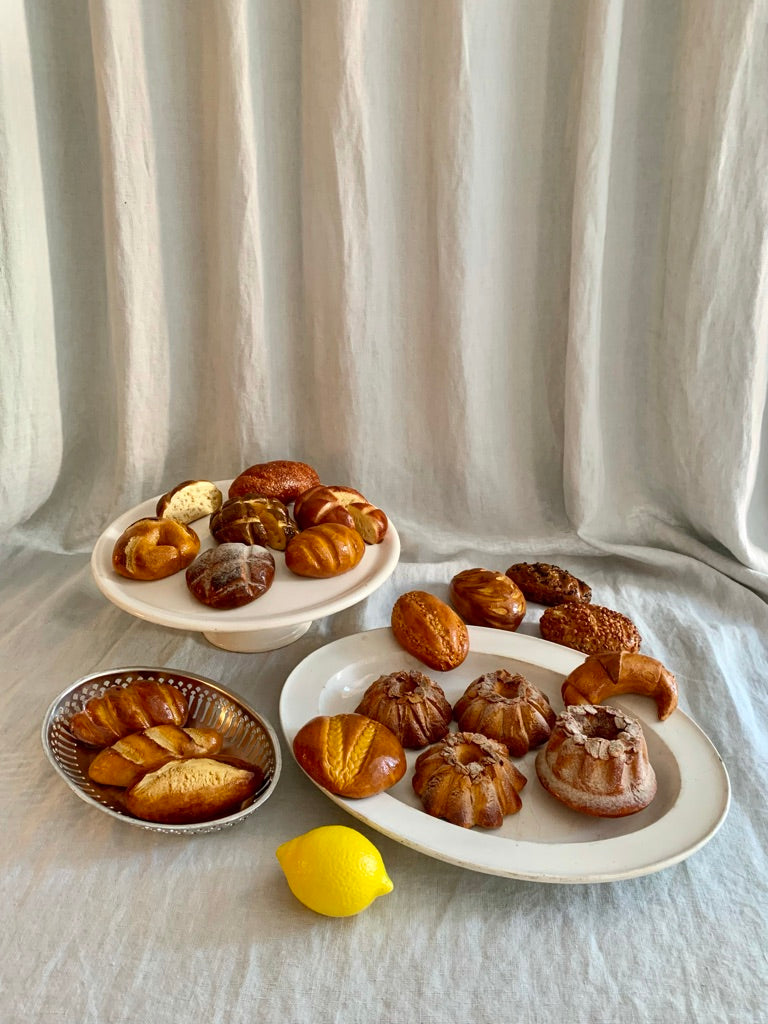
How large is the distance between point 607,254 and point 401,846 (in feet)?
2.69

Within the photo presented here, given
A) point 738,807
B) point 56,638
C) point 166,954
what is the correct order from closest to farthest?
point 166,954
point 738,807
point 56,638

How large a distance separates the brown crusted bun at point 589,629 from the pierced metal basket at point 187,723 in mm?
369

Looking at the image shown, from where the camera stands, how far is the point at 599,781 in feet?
2.35

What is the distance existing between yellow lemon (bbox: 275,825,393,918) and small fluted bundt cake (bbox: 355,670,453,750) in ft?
0.48

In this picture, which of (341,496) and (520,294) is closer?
(341,496)

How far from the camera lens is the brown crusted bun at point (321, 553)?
0.90 metres

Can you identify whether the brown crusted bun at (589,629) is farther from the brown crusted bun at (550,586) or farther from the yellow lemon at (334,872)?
the yellow lemon at (334,872)

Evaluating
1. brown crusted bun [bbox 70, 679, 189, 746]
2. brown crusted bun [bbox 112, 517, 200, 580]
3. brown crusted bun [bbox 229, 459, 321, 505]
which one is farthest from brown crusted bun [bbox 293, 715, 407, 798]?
brown crusted bun [bbox 229, 459, 321, 505]

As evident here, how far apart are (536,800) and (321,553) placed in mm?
325

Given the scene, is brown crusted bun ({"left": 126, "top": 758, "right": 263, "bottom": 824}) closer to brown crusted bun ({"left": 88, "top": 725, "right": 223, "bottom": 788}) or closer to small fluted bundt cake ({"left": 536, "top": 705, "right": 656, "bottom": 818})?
brown crusted bun ({"left": 88, "top": 725, "right": 223, "bottom": 788})

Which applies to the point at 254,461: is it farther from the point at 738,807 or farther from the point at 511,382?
the point at 738,807

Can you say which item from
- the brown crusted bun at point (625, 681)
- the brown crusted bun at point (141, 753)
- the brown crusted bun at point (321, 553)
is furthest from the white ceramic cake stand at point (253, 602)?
the brown crusted bun at point (625, 681)

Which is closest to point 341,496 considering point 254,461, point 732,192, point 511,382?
point 254,461

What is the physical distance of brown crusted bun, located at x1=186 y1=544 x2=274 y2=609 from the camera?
0.84m
